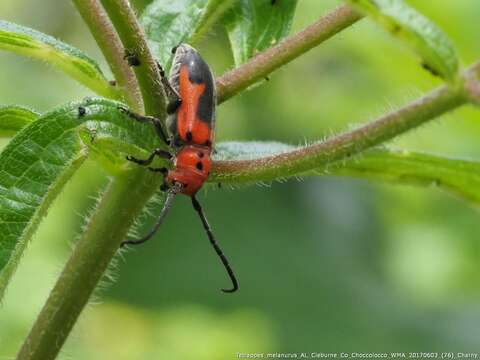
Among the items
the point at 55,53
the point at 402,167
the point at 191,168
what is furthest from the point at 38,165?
the point at 402,167

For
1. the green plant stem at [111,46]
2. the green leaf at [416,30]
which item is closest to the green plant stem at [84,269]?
the green plant stem at [111,46]

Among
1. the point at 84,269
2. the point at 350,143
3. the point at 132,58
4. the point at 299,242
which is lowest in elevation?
the point at 299,242

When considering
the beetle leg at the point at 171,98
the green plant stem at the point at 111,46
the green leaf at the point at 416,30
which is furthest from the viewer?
the beetle leg at the point at 171,98

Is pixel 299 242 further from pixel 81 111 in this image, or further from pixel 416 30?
pixel 416 30

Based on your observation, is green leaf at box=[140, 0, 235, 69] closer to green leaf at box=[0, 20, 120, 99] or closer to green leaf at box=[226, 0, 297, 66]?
green leaf at box=[226, 0, 297, 66]

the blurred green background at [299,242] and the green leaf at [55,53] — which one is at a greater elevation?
the green leaf at [55,53]

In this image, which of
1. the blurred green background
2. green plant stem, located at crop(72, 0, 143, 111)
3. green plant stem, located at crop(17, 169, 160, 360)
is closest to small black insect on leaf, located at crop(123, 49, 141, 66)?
green plant stem, located at crop(72, 0, 143, 111)

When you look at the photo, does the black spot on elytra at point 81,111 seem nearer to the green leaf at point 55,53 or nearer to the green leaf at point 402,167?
the green leaf at point 55,53
